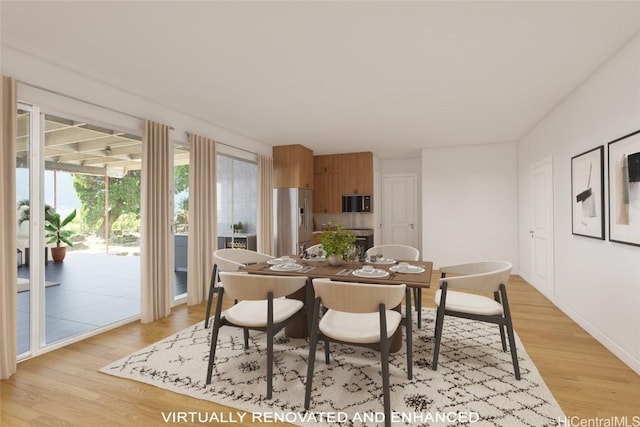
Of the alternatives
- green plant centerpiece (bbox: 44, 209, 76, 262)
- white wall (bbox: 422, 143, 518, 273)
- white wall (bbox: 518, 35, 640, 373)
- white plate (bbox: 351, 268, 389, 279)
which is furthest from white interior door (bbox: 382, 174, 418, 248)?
green plant centerpiece (bbox: 44, 209, 76, 262)

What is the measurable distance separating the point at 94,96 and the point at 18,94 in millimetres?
631

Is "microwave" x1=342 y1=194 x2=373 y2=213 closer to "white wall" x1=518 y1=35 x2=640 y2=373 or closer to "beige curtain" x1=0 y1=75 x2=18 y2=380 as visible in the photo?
"white wall" x1=518 y1=35 x2=640 y2=373

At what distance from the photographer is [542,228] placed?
458 cm

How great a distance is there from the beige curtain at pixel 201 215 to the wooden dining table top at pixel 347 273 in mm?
1595

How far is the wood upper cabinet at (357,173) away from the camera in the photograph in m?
6.72

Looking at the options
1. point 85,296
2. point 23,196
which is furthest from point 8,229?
point 85,296

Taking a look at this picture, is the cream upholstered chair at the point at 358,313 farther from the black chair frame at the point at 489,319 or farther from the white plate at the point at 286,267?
the white plate at the point at 286,267

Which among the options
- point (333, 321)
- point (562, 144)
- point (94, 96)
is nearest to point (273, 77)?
point (94, 96)

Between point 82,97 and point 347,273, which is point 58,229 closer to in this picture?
point 82,97

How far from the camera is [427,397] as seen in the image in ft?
6.68

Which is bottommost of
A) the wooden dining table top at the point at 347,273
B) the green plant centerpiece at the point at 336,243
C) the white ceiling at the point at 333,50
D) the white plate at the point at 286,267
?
the wooden dining table top at the point at 347,273

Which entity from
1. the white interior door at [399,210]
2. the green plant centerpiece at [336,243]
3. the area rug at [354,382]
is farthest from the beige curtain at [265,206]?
the white interior door at [399,210]

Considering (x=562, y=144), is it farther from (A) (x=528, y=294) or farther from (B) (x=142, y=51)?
(B) (x=142, y=51)

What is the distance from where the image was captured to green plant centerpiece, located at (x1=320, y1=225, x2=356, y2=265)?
282 cm
